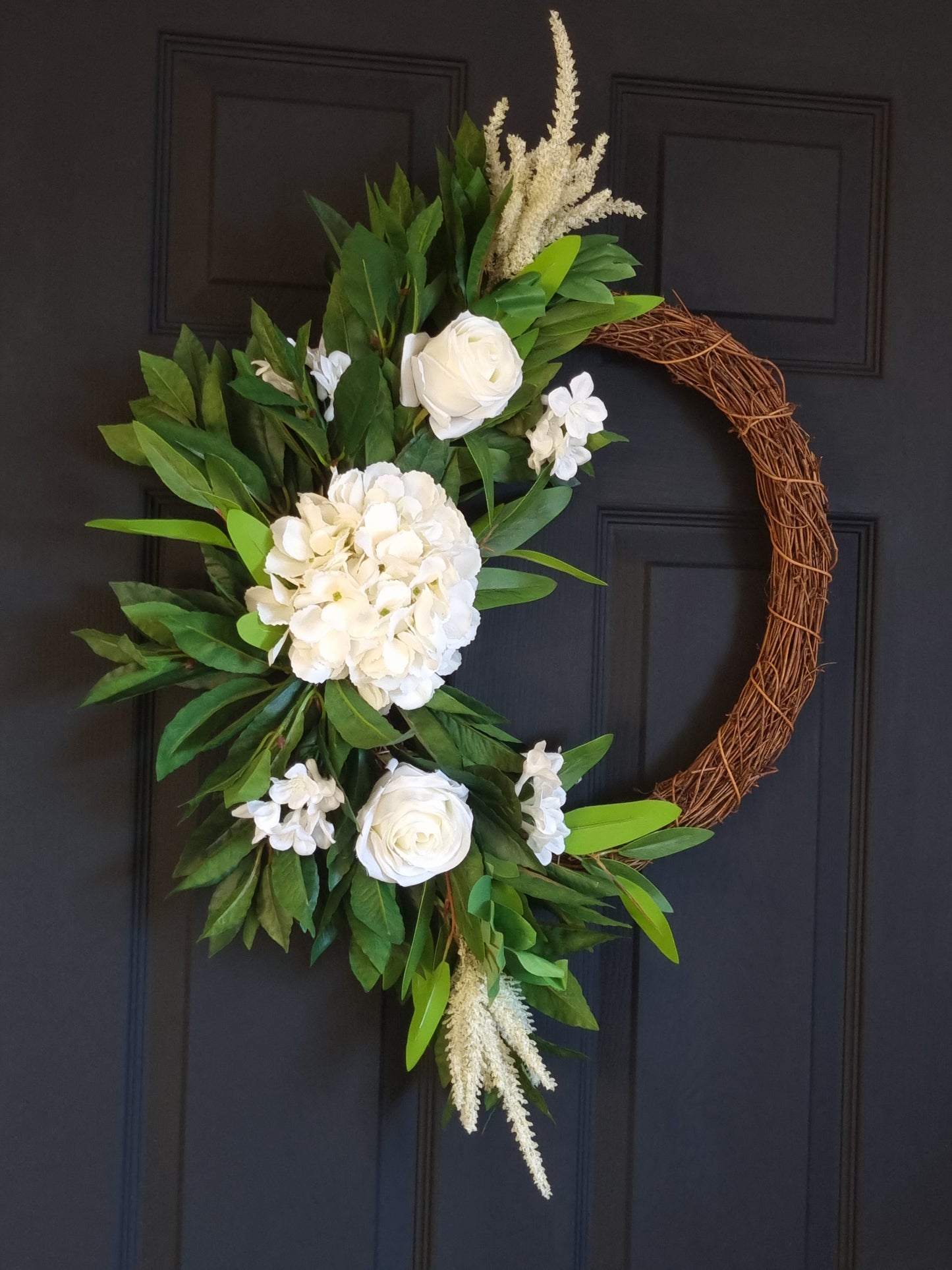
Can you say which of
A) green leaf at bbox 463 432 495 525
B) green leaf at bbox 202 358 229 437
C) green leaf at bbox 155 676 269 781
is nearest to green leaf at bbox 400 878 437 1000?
green leaf at bbox 155 676 269 781

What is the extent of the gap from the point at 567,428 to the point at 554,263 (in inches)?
5.4

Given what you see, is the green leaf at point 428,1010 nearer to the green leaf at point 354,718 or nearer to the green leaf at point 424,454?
the green leaf at point 354,718

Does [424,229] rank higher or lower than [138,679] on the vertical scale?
higher

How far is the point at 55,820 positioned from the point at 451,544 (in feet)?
1.65

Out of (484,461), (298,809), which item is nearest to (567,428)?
(484,461)

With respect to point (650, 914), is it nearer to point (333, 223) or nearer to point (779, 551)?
point (779, 551)

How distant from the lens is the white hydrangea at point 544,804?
2.46ft

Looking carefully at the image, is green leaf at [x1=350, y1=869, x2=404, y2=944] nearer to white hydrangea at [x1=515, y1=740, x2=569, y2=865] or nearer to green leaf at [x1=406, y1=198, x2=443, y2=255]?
white hydrangea at [x1=515, y1=740, x2=569, y2=865]

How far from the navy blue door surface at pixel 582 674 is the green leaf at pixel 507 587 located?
129 mm

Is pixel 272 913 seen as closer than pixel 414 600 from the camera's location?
No

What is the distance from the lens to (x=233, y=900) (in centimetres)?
78

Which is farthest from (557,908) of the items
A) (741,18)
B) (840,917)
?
(741,18)

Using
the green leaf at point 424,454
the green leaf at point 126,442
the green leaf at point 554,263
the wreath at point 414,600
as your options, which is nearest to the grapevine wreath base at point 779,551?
the wreath at point 414,600

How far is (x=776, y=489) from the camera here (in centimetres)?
86
